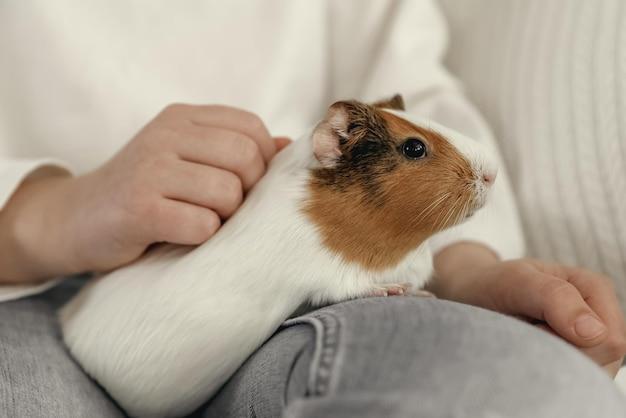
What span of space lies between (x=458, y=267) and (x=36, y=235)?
585mm

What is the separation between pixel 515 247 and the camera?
0.98m

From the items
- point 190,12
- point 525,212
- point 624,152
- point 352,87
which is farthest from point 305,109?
point 624,152

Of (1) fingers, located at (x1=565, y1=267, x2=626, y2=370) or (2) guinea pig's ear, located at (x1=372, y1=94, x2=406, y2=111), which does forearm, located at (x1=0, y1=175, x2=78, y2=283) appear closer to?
(2) guinea pig's ear, located at (x1=372, y1=94, x2=406, y2=111)

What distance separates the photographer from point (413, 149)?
0.69 m

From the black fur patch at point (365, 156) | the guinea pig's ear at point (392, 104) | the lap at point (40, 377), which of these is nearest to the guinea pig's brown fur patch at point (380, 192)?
the black fur patch at point (365, 156)

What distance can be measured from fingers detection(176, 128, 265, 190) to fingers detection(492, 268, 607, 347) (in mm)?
332

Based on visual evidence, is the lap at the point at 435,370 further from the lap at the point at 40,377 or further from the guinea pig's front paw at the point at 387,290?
the lap at the point at 40,377

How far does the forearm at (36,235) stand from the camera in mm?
859

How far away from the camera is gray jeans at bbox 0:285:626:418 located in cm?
44

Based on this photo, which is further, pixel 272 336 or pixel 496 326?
pixel 272 336

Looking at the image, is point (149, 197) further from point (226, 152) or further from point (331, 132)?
point (331, 132)

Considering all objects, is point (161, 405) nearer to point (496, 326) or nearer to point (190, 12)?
point (496, 326)

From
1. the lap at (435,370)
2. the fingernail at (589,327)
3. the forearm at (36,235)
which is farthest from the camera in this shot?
the forearm at (36,235)

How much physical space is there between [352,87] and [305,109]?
11cm
